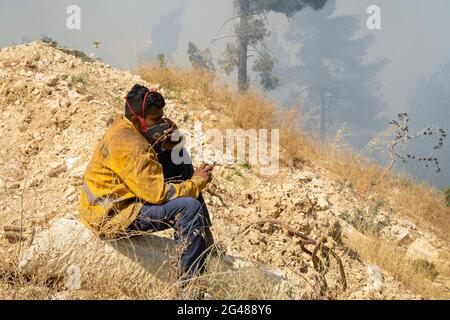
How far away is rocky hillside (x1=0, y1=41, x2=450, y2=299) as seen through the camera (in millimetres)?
4359

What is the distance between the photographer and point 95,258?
3064mm

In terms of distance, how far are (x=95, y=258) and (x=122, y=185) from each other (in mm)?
A: 480

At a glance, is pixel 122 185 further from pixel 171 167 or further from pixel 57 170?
pixel 57 170

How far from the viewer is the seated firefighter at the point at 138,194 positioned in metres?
3.17

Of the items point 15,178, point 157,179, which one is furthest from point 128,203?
point 15,178


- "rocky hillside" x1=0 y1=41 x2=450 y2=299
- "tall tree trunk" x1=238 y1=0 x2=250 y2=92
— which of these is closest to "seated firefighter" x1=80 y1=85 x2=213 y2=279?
"rocky hillside" x1=0 y1=41 x2=450 y2=299

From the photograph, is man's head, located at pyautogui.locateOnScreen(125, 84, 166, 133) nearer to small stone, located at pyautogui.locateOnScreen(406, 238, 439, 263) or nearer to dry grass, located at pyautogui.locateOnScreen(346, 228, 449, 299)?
dry grass, located at pyautogui.locateOnScreen(346, 228, 449, 299)

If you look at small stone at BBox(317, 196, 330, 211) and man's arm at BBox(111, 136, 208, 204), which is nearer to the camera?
man's arm at BBox(111, 136, 208, 204)

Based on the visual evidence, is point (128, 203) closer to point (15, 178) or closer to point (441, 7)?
point (15, 178)

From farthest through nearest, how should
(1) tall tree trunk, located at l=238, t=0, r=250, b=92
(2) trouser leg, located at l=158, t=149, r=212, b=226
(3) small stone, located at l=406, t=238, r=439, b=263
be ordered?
(1) tall tree trunk, located at l=238, t=0, r=250, b=92 → (3) small stone, located at l=406, t=238, r=439, b=263 → (2) trouser leg, located at l=158, t=149, r=212, b=226

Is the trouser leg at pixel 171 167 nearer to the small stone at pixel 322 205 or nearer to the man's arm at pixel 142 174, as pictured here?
the man's arm at pixel 142 174

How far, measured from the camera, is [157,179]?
10.5 feet

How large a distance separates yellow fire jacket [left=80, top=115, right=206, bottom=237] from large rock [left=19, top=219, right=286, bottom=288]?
124mm

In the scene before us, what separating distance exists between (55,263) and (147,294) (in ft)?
1.98
